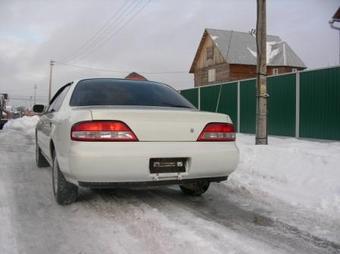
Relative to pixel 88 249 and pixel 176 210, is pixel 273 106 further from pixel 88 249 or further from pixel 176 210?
pixel 88 249

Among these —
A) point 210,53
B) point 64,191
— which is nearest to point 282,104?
point 64,191

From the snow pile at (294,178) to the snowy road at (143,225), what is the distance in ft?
1.93

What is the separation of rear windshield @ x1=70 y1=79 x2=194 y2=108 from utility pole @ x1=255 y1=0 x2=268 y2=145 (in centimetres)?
406

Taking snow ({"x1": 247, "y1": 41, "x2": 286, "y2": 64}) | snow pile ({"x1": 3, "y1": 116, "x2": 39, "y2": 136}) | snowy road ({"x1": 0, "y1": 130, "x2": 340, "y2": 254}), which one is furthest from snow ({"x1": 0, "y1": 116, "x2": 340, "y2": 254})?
snow ({"x1": 247, "y1": 41, "x2": 286, "y2": 64})

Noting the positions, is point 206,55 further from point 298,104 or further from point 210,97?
point 298,104

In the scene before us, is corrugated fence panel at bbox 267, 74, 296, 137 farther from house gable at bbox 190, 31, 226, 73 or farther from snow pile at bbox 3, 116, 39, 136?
house gable at bbox 190, 31, 226, 73

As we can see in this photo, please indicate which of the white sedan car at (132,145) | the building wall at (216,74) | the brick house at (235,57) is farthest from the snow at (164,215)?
the brick house at (235,57)

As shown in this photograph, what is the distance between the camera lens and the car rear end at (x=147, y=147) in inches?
155

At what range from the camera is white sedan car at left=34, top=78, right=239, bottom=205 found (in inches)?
155

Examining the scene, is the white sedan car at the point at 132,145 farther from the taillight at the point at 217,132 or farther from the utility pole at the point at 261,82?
the utility pole at the point at 261,82

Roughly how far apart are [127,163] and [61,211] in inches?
42.9

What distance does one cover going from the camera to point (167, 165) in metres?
4.16

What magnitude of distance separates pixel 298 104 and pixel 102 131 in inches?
367

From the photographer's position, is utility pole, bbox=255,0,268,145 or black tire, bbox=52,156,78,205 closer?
black tire, bbox=52,156,78,205
